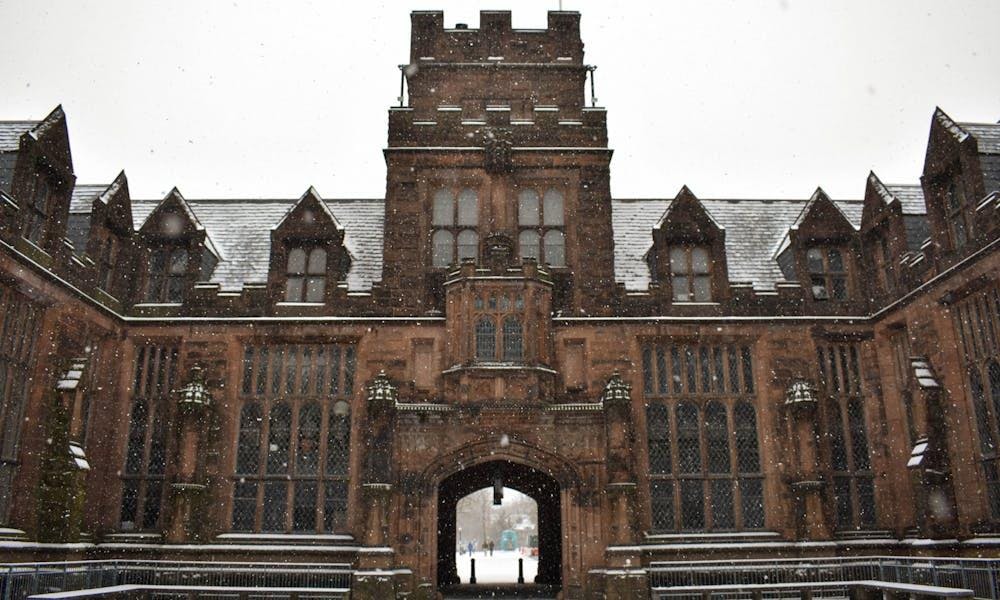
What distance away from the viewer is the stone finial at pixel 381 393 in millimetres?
20561

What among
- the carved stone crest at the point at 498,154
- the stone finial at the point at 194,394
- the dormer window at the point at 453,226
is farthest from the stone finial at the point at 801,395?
the stone finial at the point at 194,394

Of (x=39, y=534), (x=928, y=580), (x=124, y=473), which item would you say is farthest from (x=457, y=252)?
(x=928, y=580)

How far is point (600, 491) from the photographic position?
68.2 ft

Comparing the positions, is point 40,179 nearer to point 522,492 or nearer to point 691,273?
point 522,492

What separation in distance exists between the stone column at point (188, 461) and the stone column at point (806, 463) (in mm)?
15497

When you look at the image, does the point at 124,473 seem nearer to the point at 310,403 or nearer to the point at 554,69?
the point at 310,403

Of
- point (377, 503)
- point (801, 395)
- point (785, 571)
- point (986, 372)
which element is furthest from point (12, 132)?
point (986, 372)

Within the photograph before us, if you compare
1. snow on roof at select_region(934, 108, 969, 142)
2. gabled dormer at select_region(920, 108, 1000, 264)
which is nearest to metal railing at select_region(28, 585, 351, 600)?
gabled dormer at select_region(920, 108, 1000, 264)

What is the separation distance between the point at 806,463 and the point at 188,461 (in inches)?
630

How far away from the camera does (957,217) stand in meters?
20.2

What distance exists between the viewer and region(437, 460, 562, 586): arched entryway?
25.5 m

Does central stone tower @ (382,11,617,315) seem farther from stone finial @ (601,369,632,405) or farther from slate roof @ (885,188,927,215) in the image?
slate roof @ (885,188,927,215)

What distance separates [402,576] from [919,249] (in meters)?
16.1

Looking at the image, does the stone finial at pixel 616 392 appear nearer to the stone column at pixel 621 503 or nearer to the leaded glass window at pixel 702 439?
the stone column at pixel 621 503
